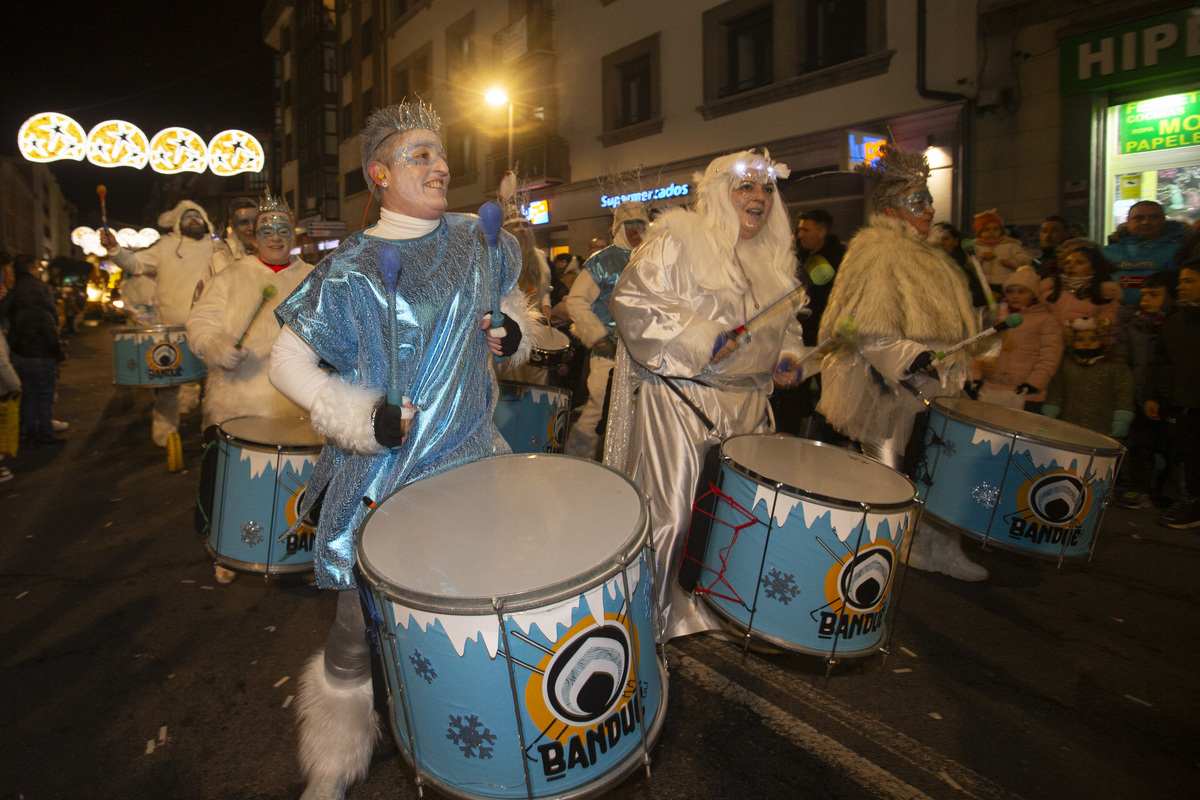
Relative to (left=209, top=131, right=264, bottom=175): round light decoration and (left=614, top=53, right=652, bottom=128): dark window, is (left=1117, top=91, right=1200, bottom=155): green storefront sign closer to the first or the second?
(left=614, top=53, right=652, bottom=128): dark window

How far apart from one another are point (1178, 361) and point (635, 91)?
1281cm

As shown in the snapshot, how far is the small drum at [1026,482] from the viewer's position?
3006 mm

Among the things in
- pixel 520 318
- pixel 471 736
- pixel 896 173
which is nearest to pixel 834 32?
pixel 896 173

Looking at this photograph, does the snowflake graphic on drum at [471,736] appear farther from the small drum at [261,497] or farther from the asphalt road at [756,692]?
the small drum at [261,497]

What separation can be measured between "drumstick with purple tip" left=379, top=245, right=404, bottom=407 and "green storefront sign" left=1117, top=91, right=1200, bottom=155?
29.3 ft

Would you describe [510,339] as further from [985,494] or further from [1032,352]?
[1032,352]

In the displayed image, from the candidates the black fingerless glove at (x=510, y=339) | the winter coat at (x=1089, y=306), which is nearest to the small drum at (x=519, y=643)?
the black fingerless glove at (x=510, y=339)

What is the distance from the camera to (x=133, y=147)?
9.88 meters

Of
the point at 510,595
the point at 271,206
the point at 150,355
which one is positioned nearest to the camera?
the point at 510,595

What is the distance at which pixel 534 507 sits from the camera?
1.83 meters

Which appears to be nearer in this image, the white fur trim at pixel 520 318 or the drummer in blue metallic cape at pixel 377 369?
the drummer in blue metallic cape at pixel 377 369

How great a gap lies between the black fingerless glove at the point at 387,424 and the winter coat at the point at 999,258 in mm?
6096

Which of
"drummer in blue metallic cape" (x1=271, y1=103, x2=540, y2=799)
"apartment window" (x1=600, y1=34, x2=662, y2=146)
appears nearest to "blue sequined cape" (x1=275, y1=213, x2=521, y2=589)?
"drummer in blue metallic cape" (x1=271, y1=103, x2=540, y2=799)

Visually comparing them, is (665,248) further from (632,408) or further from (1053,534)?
(1053,534)
